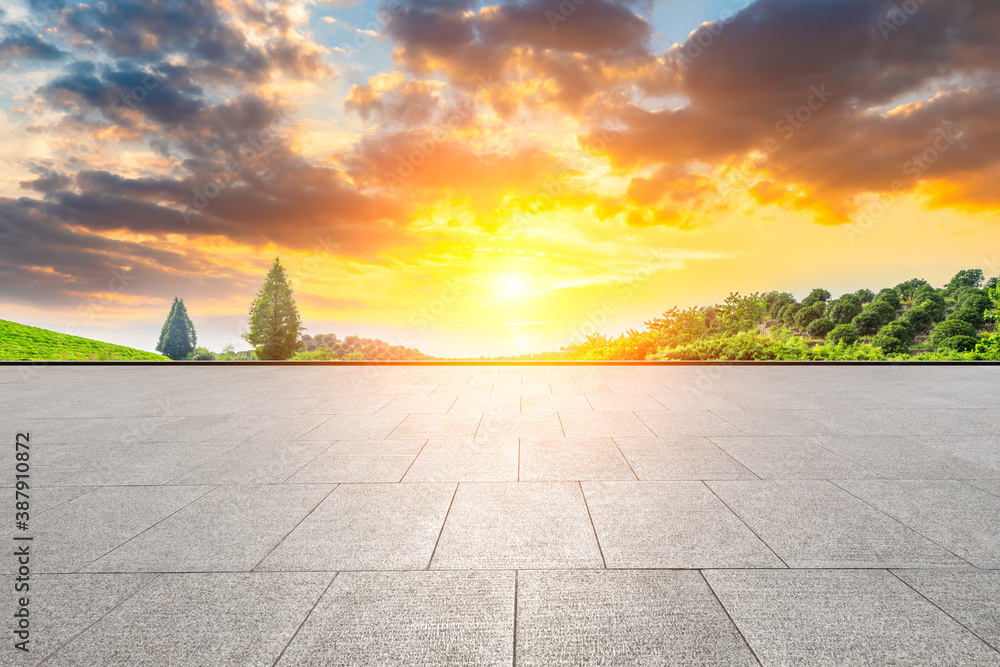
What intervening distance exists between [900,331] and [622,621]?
65703 millimetres

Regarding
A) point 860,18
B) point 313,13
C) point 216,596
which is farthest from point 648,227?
point 216,596

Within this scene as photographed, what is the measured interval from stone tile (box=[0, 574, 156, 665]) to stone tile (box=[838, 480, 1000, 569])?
199 inches

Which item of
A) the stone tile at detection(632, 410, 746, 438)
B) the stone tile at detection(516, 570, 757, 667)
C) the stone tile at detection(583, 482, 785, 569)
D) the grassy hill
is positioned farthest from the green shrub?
the grassy hill

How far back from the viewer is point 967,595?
239cm

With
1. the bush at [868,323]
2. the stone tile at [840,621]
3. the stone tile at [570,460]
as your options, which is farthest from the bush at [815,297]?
the stone tile at [840,621]

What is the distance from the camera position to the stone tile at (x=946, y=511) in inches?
114

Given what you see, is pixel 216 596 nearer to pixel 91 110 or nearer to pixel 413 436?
pixel 413 436

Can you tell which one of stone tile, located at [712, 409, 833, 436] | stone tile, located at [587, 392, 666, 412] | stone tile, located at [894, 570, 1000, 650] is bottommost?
stone tile, located at [894, 570, 1000, 650]

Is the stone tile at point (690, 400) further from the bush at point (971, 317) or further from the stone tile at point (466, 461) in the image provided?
the bush at point (971, 317)

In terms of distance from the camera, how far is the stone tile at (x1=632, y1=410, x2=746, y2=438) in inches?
224

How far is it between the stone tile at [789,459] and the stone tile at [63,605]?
4953 mm

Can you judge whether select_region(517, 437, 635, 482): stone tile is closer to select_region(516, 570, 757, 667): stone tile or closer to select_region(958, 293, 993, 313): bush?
select_region(516, 570, 757, 667): stone tile

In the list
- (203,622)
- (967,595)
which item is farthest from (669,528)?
(203,622)

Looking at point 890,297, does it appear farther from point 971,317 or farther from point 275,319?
point 275,319
